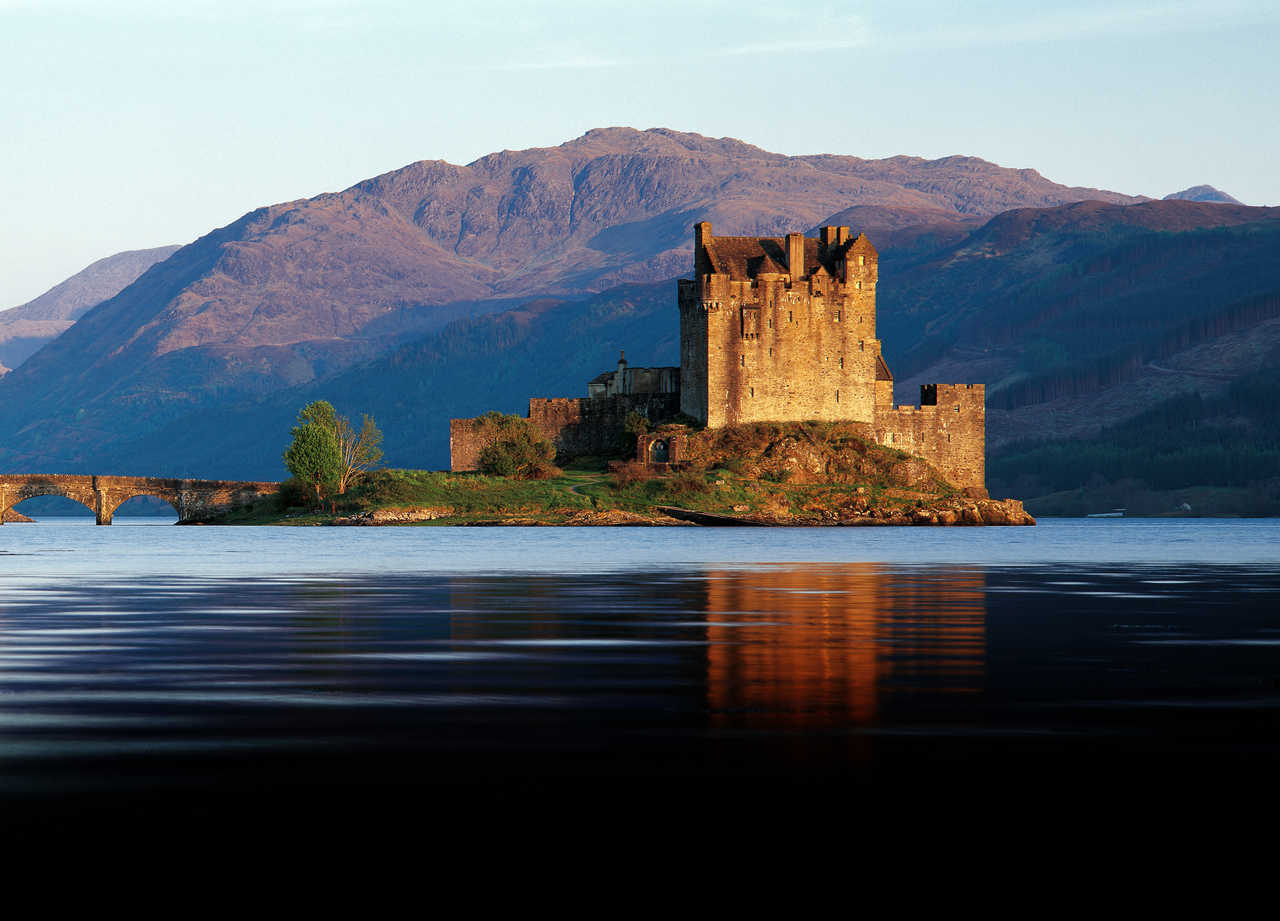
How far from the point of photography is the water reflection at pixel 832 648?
628 inches

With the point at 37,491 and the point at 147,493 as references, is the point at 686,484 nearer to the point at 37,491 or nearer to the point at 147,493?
the point at 147,493

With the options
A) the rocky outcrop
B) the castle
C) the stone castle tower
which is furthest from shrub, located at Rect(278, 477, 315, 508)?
the stone castle tower

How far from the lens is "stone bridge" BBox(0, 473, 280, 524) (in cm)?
14525

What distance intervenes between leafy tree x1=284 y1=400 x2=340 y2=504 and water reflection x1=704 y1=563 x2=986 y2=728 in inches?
3758

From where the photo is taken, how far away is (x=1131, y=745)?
1327cm

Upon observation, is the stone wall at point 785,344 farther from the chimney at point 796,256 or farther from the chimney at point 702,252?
the chimney at point 702,252

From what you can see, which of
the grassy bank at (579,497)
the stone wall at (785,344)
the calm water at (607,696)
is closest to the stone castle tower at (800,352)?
the stone wall at (785,344)

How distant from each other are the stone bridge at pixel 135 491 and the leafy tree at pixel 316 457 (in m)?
8.11

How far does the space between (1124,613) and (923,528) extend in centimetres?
9666

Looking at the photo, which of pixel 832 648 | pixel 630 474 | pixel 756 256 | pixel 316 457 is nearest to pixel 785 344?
pixel 756 256

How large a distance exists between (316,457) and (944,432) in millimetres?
57199

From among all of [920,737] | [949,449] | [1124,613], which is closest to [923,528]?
[949,449]

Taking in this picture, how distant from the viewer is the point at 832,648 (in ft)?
73.8

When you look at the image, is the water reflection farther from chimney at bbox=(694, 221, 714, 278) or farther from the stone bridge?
the stone bridge
